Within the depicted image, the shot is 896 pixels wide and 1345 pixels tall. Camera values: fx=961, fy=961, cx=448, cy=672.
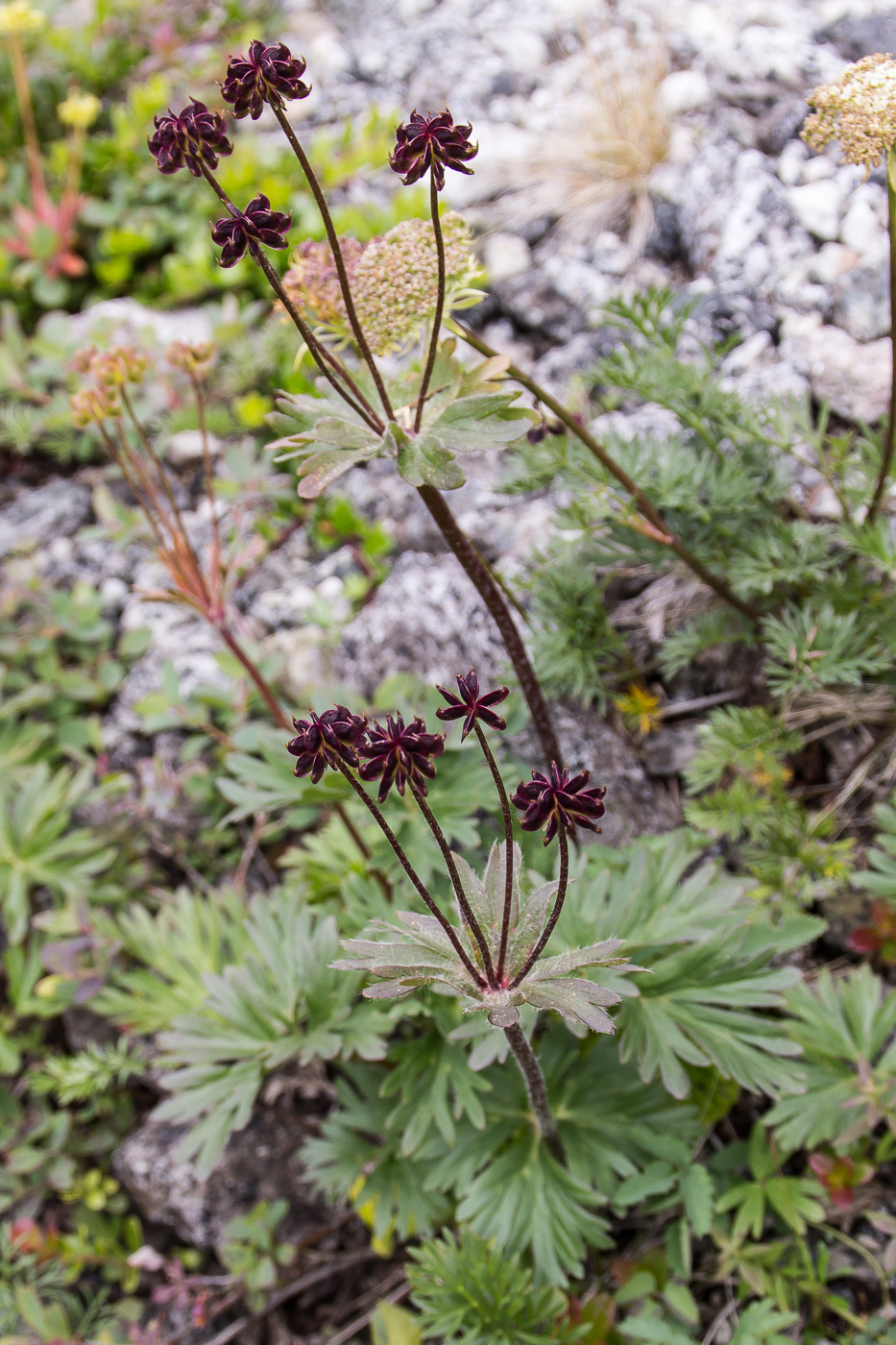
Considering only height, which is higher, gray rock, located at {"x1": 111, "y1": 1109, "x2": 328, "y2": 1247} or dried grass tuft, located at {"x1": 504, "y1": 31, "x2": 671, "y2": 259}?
dried grass tuft, located at {"x1": 504, "y1": 31, "x2": 671, "y2": 259}

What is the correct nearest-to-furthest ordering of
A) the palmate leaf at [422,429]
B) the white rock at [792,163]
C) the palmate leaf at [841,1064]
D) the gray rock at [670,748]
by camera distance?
the palmate leaf at [422,429] → the palmate leaf at [841,1064] → the gray rock at [670,748] → the white rock at [792,163]

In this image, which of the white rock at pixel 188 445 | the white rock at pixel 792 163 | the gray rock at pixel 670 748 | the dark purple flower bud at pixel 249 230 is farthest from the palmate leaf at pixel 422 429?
the white rock at pixel 188 445

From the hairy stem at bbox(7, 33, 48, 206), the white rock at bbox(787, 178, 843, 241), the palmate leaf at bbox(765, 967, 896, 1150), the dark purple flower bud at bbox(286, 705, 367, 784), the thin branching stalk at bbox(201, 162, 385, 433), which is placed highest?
the hairy stem at bbox(7, 33, 48, 206)

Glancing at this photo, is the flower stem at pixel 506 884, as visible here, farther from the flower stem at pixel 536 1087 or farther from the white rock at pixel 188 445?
the white rock at pixel 188 445

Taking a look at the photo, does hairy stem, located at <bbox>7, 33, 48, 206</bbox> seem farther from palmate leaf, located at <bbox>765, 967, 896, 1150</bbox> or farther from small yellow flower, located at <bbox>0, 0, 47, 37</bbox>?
palmate leaf, located at <bbox>765, 967, 896, 1150</bbox>

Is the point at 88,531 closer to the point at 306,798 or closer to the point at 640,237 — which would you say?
the point at 306,798

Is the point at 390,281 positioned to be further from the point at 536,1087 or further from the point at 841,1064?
the point at 841,1064

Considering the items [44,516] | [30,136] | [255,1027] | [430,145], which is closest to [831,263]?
[430,145]

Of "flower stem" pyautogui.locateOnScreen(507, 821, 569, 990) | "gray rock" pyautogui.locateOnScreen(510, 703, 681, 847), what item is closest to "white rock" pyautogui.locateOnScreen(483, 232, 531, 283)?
"gray rock" pyautogui.locateOnScreen(510, 703, 681, 847)
